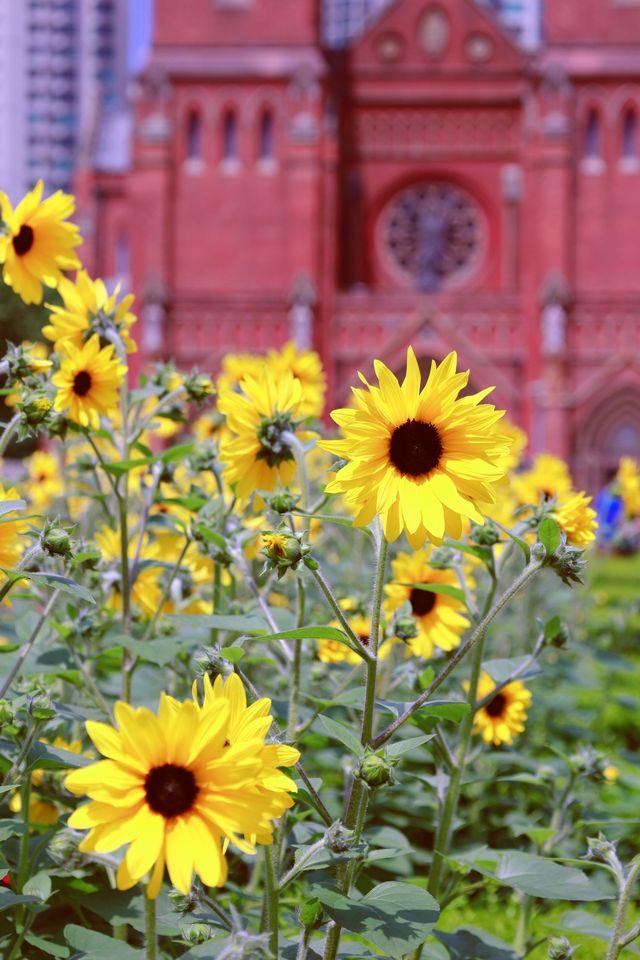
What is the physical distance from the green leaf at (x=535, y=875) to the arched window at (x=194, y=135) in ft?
81.5

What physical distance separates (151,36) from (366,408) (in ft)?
85.9

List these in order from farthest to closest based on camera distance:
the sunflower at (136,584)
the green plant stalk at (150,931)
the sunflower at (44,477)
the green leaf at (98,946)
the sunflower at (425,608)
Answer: the sunflower at (44,477)
the sunflower at (136,584)
the sunflower at (425,608)
the green leaf at (98,946)
the green plant stalk at (150,931)

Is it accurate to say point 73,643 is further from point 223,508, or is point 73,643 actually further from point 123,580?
point 223,508

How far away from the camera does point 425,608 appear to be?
7.72 ft

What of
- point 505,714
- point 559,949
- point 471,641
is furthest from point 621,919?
point 505,714

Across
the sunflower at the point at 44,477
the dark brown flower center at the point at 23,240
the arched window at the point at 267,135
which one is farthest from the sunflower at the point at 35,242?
the arched window at the point at 267,135

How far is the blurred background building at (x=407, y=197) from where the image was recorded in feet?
81.0

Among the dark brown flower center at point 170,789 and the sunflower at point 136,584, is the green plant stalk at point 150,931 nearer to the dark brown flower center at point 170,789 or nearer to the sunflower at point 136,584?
the dark brown flower center at point 170,789

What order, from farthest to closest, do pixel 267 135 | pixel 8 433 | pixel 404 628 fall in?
1. pixel 267 135
2. pixel 404 628
3. pixel 8 433

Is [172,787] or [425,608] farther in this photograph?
[425,608]

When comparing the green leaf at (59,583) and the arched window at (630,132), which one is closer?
the green leaf at (59,583)

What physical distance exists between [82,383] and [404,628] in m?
0.74

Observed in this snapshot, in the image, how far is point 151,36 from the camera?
1009 inches

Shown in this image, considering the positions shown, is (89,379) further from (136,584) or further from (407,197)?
(407,197)
